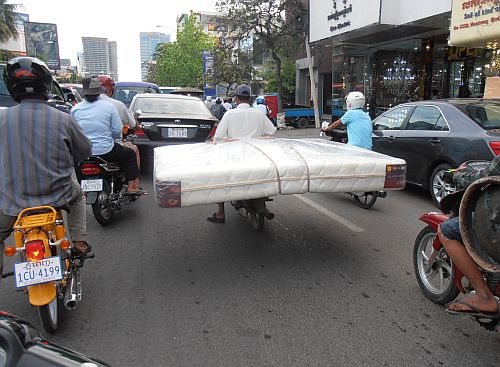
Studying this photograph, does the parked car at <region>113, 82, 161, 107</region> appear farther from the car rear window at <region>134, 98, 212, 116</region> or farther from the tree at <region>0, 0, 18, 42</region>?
the tree at <region>0, 0, 18, 42</region>

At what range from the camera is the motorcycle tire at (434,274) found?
3387 millimetres

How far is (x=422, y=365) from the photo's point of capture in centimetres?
276

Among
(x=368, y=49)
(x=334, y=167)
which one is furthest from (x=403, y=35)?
(x=334, y=167)

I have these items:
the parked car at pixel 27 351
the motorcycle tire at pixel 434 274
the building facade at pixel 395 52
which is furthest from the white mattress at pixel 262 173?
the building facade at pixel 395 52

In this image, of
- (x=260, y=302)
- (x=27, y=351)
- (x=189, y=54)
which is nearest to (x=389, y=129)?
(x=260, y=302)

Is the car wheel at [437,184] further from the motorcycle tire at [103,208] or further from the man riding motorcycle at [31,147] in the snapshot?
the man riding motorcycle at [31,147]

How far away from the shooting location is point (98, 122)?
5.37 meters

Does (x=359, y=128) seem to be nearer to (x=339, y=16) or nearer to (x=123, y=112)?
(x=123, y=112)

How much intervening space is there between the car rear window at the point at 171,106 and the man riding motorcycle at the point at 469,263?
6589 mm

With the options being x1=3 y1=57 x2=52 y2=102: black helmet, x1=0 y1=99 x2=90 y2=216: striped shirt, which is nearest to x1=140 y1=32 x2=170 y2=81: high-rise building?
x1=3 y1=57 x2=52 y2=102: black helmet

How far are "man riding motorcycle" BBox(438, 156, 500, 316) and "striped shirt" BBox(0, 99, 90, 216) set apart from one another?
282 centimetres

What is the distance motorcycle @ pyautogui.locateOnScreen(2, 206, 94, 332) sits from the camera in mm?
2834

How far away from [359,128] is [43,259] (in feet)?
16.4

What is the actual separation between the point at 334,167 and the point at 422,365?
1726mm
